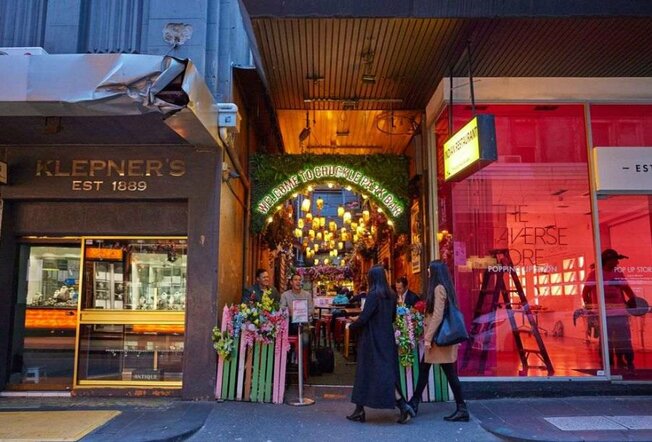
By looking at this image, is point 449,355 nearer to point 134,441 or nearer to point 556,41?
point 134,441

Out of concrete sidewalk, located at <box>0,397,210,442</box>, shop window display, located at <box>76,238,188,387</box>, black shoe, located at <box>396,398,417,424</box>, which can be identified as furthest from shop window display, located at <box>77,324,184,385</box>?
black shoe, located at <box>396,398,417,424</box>

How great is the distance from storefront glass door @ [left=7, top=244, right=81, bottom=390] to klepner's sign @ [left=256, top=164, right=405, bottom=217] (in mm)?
3136

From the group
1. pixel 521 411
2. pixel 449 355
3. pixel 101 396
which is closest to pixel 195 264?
pixel 101 396

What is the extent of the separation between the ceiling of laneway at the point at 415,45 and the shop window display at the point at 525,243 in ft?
2.89

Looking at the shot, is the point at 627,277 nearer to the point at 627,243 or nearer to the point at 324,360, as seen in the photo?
the point at 627,243

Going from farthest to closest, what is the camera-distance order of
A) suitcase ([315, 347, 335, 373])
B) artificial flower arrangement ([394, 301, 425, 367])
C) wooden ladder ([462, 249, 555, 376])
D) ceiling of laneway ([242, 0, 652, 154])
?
suitcase ([315, 347, 335, 373]) → wooden ladder ([462, 249, 555, 376]) → artificial flower arrangement ([394, 301, 425, 367]) → ceiling of laneway ([242, 0, 652, 154])

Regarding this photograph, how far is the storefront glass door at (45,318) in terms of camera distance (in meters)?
7.50

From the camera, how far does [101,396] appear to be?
23.7 feet

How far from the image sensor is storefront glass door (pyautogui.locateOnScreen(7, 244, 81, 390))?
750cm

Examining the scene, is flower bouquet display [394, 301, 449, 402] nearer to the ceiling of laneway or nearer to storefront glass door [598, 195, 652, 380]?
storefront glass door [598, 195, 652, 380]

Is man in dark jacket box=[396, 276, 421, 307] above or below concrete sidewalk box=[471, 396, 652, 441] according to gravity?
above

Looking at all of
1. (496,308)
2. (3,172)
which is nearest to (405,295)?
(496,308)

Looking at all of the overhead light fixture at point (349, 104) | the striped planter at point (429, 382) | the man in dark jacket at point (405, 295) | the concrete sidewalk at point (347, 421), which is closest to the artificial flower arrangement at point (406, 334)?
the striped planter at point (429, 382)

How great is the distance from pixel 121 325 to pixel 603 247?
7310 millimetres
